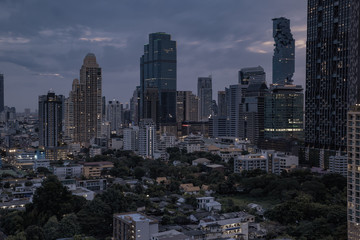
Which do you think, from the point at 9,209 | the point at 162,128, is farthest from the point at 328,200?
the point at 162,128

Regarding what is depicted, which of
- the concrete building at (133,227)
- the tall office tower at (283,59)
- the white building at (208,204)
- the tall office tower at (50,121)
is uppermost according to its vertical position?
the tall office tower at (283,59)

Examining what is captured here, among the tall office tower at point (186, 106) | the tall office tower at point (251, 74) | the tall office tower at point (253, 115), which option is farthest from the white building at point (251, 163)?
the tall office tower at point (186, 106)

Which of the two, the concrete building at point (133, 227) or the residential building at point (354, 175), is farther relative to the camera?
the concrete building at point (133, 227)

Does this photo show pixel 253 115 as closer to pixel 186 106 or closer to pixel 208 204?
pixel 208 204

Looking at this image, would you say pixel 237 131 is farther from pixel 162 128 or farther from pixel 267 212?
pixel 267 212

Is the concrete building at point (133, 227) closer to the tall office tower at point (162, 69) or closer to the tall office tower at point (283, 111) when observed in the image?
the tall office tower at point (283, 111)

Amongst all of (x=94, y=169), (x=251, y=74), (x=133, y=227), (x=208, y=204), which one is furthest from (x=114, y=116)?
(x=133, y=227)
